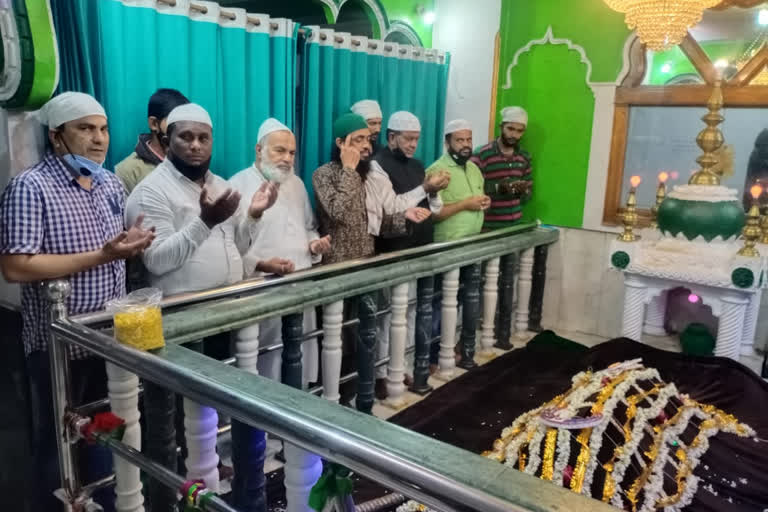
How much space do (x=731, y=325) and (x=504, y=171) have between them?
1602 millimetres

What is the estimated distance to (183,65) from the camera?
2730mm

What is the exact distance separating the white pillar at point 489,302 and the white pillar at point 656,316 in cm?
117

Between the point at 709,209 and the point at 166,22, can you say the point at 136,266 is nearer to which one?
the point at 166,22

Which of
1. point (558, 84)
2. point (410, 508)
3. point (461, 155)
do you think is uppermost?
point (558, 84)

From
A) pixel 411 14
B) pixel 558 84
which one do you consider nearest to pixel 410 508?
pixel 558 84

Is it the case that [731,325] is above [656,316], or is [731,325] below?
above

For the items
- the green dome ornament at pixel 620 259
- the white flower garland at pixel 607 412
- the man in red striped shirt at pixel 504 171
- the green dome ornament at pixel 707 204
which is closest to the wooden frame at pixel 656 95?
the green dome ornament at pixel 707 204

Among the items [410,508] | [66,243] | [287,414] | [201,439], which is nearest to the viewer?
[287,414]

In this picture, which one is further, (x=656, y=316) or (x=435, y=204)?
(x=656, y=316)

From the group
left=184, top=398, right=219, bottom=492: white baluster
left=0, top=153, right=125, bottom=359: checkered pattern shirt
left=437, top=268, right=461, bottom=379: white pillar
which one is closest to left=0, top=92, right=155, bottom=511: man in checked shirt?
left=0, top=153, right=125, bottom=359: checkered pattern shirt

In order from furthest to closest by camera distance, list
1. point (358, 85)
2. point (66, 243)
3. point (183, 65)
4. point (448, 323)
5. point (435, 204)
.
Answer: point (358, 85) < point (435, 204) < point (448, 323) < point (183, 65) < point (66, 243)

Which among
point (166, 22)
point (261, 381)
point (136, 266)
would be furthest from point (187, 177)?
point (261, 381)

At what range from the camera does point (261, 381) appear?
1401 mm

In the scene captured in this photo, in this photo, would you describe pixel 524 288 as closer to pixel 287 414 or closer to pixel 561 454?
pixel 561 454
